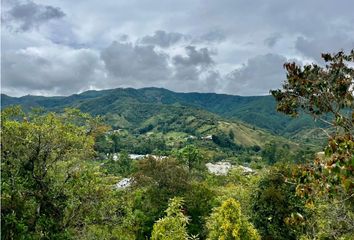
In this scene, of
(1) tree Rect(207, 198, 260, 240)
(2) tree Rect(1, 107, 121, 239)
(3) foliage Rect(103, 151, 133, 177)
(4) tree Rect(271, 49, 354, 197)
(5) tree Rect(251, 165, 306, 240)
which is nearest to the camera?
(4) tree Rect(271, 49, 354, 197)

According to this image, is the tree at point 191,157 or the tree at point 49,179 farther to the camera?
the tree at point 191,157

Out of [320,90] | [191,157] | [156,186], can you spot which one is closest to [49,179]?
[320,90]

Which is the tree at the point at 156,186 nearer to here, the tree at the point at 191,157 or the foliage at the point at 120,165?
the tree at the point at 191,157

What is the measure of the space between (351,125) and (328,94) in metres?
2.52

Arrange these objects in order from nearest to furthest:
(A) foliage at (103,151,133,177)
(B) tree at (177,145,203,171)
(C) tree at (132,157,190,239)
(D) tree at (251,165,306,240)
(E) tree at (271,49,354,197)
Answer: (E) tree at (271,49,354,197), (D) tree at (251,165,306,240), (C) tree at (132,157,190,239), (B) tree at (177,145,203,171), (A) foliage at (103,151,133,177)

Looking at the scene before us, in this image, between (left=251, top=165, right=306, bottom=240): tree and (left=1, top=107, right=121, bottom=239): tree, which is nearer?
(left=1, top=107, right=121, bottom=239): tree

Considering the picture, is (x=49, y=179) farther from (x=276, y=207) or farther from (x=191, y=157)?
(x=191, y=157)

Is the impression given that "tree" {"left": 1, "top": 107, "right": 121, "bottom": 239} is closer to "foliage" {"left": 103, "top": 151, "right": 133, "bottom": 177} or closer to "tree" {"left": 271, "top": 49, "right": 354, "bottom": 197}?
"tree" {"left": 271, "top": 49, "right": 354, "bottom": 197}

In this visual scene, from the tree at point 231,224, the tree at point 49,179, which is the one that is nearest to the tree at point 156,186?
the tree at point 231,224

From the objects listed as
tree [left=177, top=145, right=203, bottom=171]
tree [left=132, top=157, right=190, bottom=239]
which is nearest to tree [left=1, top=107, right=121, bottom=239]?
tree [left=132, top=157, right=190, bottom=239]

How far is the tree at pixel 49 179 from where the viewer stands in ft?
50.7

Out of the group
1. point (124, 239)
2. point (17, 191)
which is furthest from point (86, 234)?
point (17, 191)

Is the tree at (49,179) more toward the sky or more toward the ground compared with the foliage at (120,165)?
more toward the sky

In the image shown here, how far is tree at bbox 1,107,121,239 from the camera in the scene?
50.7ft
